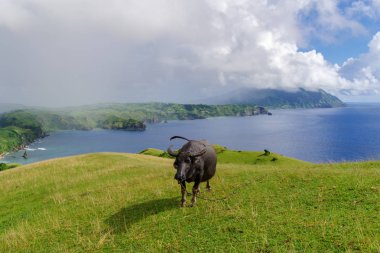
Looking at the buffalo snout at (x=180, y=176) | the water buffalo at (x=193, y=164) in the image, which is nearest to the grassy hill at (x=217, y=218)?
the water buffalo at (x=193, y=164)

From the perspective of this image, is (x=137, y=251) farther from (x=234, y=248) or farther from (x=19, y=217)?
(x=19, y=217)

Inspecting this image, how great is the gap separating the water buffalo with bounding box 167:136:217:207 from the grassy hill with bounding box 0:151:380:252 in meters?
1.34

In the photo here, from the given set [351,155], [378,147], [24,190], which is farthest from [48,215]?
[378,147]

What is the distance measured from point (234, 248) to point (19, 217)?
16.2 metres

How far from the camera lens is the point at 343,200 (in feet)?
42.9

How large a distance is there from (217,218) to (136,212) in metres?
5.03

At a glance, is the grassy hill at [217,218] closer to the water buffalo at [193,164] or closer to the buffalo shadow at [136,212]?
the buffalo shadow at [136,212]

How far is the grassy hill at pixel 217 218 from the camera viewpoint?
1023 centimetres

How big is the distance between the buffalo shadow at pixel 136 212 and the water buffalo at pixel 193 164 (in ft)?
4.59

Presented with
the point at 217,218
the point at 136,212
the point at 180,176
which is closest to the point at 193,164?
the point at 180,176

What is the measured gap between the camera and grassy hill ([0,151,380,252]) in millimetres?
10234

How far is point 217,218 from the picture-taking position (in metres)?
12.8

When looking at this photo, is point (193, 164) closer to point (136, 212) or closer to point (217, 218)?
point (217, 218)

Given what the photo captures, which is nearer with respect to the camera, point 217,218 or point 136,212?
point 217,218
